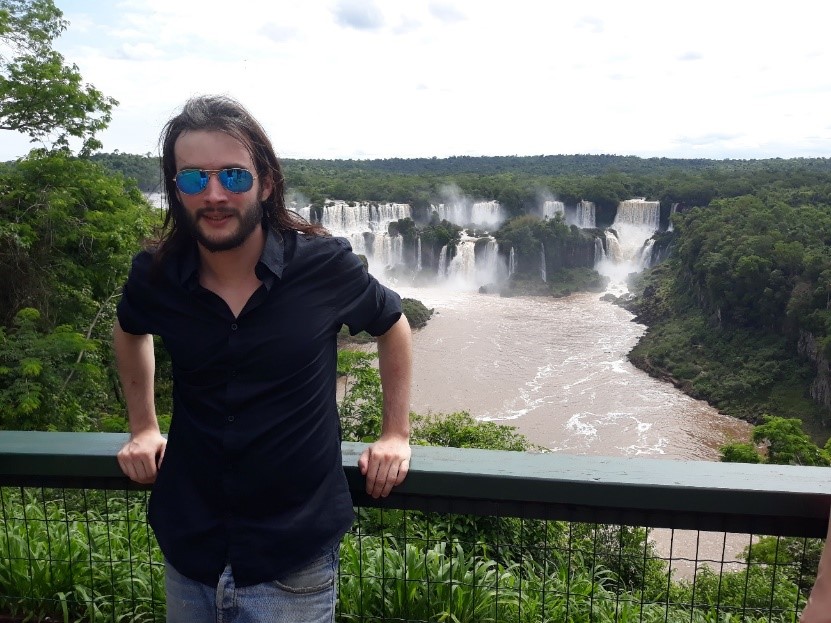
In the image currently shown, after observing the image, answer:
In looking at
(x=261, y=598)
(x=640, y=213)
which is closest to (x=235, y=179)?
(x=261, y=598)

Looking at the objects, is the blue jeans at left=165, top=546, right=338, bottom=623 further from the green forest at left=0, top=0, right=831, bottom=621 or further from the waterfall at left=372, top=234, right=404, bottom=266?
the waterfall at left=372, top=234, right=404, bottom=266

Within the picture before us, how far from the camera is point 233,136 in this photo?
1.54 meters

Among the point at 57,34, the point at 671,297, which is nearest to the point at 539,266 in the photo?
the point at 671,297

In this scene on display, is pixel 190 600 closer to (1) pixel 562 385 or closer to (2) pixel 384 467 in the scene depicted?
(2) pixel 384 467

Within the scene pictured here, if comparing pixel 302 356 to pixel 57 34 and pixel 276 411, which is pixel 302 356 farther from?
pixel 57 34

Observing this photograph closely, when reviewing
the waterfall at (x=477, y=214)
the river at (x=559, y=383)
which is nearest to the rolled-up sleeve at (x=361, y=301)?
the river at (x=559, y=383)

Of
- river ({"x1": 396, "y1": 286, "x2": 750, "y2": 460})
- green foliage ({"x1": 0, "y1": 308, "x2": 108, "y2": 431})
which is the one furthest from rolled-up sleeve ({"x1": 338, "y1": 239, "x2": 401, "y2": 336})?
river ({"x1": 396, "y1": 286, "x2": 750, "y2": 460})

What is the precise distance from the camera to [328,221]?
139 feet

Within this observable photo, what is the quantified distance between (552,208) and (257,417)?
5429 centimetres

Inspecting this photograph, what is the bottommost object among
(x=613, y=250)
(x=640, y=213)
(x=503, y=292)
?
(x=503, y=292)

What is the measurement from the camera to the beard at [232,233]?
5.03 ft

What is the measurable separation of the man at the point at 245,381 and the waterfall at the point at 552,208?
174 ft

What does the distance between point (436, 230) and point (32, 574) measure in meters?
44.1

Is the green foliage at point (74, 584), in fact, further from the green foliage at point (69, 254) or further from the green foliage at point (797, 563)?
the green foliage at point (69, 254)
